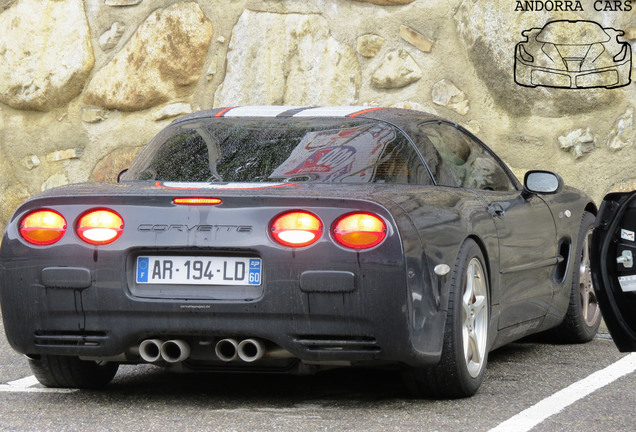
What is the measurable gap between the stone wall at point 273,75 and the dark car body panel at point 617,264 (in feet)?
13.8

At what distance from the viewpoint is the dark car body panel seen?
4398 mm

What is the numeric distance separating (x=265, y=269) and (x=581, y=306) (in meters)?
2.88

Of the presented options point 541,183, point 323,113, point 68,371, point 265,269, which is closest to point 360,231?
point 265,269

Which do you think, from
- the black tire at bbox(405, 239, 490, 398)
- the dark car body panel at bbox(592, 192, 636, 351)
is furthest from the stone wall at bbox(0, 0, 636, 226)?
the dark car body panel at bbox(592, 192, 636, 351)

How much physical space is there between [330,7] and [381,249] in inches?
192

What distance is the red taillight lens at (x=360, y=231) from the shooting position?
4.58 m

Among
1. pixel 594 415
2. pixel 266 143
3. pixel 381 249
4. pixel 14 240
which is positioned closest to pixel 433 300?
pixel 381 249

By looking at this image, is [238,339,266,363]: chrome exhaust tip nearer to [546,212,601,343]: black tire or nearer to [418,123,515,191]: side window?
[418,123,515,191]: side window

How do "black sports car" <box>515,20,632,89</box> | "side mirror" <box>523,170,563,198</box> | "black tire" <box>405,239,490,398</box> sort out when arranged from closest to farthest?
1. "black tire" <box>405,239,490,398</box>
2. "side mirror" <box>523,170,563,198</box>
3. "black sports car" <box>515,20,632,89</box>

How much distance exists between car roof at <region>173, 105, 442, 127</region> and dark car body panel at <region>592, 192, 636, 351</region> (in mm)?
1449

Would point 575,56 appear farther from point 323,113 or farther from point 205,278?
point 205,278

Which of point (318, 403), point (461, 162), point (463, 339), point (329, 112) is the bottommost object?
point (318, 403)

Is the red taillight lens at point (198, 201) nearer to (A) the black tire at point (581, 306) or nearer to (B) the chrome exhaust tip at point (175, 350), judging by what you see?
(B) the chrome exhaust tip at point (175, 350)

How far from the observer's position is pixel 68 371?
5.32m
